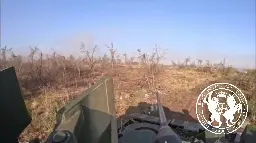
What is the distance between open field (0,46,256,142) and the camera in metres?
15.8

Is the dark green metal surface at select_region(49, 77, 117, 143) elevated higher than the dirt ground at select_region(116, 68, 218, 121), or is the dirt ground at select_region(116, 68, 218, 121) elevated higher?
the dark green metal surface at select_region(49, 77, 117, 143)

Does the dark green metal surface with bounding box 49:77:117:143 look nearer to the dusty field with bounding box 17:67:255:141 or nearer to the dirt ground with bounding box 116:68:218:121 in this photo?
the dusty field with bounding box 17:67:255:141

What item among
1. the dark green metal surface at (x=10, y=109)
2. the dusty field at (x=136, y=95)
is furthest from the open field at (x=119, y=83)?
the dark green metal surface at (x=10, y=109)

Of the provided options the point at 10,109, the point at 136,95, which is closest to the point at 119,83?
the point at 136,95

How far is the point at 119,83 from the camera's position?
2114 centimetres

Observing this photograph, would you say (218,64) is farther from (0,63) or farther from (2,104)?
(2,104)

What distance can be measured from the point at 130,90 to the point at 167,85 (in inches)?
117

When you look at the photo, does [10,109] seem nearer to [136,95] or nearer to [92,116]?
[92,116]

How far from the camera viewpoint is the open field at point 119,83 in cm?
1582

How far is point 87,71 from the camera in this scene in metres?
24.8

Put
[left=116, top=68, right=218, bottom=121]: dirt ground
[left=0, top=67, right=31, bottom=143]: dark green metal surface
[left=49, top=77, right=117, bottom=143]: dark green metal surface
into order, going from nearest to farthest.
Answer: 1. [left=49, top=77, right=117, bottom=143]: dark green metal surface
2. [left=0, top=67, right=31, bottom=143]: dark green metal surface
3. [left=116, top=68, right=218, bottom=121]: dirt ground

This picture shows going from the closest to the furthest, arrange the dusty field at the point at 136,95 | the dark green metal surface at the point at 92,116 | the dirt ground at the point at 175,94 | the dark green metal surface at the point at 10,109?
the dark green metal surface at the point at 92,116 → the dark green metal surface at the point at 10,109 → the dusty field at the point at 136,95 → the dirt ground at the point at 175,94

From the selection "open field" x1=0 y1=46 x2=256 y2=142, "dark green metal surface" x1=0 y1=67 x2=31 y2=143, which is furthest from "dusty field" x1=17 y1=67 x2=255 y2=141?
"dark green metal surface" x1=0 y1=67 x2=31 y2=143

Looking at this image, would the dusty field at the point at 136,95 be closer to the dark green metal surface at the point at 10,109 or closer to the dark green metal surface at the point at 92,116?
the dark green metal surface at the point at 10,109
